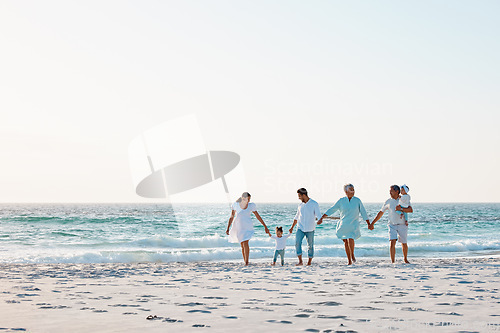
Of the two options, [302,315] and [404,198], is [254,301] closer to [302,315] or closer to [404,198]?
[302,315]

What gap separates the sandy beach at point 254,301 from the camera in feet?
15.5

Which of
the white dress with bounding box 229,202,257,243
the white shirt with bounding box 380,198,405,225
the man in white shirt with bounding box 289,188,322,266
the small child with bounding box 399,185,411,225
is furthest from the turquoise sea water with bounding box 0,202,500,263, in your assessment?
the small child with bounding box 399,185,411,225

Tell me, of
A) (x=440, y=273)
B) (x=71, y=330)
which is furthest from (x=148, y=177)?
(x=71, y=330)

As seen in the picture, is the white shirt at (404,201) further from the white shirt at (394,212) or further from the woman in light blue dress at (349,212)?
the woman in light blue dress at (349,212)

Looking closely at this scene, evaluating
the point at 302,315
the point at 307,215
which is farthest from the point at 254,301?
the point at 307,215

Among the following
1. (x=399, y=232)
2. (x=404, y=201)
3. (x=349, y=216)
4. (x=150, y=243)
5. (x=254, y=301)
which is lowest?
(x=150, y=243)

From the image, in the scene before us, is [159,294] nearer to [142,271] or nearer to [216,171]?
[142,271]

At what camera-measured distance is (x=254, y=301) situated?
6.20m

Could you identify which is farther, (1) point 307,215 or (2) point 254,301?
(1) point 307,215

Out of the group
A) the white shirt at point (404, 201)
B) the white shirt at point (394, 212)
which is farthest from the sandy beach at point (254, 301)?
the white shirt at point (404, 201)

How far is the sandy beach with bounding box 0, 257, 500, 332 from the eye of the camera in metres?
4.73

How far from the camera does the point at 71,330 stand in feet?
14.8

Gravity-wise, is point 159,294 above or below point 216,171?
below

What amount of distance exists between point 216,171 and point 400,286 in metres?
15.5
